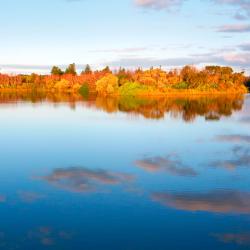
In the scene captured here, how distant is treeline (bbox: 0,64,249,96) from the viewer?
4741 centimetres

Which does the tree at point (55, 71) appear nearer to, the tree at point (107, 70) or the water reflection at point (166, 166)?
the tree at point (107, 70)

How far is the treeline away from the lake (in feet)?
108

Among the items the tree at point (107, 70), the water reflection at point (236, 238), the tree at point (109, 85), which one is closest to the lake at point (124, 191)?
the water reflection at point (236, 238)

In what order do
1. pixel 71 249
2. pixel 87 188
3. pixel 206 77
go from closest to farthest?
1. pixel 71 249
2. pixel 87 188
3. pixel 206 77

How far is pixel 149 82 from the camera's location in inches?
1895

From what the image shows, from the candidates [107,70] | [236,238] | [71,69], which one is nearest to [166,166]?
[236,238]

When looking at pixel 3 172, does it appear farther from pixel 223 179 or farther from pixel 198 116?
pixel 198 116

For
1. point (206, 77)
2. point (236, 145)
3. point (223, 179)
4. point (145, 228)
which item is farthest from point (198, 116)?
point (206, 77)

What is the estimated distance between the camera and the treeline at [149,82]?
156ft

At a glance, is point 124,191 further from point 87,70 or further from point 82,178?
point 87,70

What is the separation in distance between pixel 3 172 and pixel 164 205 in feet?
12.6

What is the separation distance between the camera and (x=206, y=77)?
167 feet

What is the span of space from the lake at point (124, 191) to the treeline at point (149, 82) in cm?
3286

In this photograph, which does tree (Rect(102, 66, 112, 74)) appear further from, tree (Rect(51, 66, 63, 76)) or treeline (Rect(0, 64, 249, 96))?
tree (Rect(51, 66, 63, 76))
